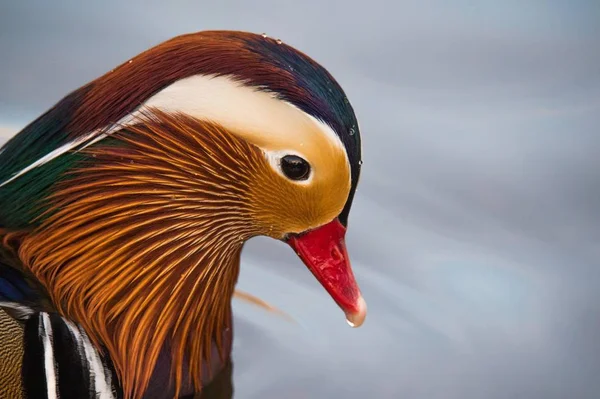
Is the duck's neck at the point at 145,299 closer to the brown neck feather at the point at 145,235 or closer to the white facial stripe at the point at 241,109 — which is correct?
the brown neck feather at the point at 145,235

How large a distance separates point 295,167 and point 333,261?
0.14 meters

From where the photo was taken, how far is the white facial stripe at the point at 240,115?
87 cm

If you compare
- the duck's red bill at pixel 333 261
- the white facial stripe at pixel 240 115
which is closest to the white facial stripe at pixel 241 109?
the white facial stripe at pixel 240 115

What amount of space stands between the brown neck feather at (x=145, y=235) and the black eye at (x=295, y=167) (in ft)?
0.09

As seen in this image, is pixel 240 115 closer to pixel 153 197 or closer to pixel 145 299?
pixel 153 197

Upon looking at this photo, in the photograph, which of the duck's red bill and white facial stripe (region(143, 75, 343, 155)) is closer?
white facial stripe (region(143, 75, 343, 155))

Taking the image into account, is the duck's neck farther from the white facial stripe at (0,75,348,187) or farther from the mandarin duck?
the white facial stripe at (0,75,348,187)

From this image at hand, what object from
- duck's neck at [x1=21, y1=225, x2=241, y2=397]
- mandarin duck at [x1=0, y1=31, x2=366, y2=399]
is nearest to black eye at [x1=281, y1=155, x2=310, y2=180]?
mandarin duck at [x1=0, y1=31, x2=366, y2=399]

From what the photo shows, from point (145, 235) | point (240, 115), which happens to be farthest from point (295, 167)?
point (145, 235)

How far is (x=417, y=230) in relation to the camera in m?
1.43

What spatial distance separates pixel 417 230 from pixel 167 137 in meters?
0.61

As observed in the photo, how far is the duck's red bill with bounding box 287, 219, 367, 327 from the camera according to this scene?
97cm

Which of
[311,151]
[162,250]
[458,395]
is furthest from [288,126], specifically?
[458,395]

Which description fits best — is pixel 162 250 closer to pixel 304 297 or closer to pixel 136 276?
pixel 136 276
